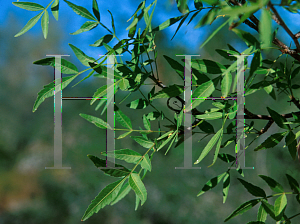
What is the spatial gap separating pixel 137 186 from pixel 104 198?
0.10ft

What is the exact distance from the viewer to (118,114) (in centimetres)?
27

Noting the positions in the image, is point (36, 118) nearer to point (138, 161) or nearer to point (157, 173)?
point (157, 173)

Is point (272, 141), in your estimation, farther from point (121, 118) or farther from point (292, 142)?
point (121, 118)

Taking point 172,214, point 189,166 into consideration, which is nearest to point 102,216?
point 172,214

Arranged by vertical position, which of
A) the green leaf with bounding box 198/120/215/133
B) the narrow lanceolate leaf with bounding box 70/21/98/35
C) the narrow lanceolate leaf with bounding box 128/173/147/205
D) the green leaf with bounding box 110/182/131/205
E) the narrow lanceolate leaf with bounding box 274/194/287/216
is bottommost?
the narrow lanceolate leaf with bounding box 274/194/287/216

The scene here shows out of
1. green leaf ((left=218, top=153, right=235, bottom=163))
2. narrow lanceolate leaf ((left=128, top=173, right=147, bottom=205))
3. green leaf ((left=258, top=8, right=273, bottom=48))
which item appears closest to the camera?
green leaf ((left=258, top=8, right=273, bottom=48))

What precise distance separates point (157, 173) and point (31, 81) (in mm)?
689

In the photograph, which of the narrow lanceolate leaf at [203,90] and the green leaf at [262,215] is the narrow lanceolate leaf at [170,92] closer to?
the narrow lanceolate leaf at [203,90]

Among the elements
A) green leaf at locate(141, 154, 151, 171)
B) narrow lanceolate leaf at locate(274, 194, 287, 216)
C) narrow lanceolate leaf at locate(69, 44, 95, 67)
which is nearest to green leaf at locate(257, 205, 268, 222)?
narrow lanceolate leaf at locate(274, 194, 287, 216)

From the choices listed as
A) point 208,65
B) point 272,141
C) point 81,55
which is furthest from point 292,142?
point 81,55

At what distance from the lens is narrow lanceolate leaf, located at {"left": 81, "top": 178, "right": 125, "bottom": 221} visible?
190 mm

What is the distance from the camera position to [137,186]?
0.69ft

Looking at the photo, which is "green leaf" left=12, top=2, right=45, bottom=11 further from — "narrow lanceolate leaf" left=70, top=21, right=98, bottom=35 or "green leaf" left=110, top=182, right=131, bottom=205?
"green leaf" left=110, top=182, right=131, bottom=205

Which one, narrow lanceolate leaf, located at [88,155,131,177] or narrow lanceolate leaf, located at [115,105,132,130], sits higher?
narrow lanceolate leaf, located at [115,105,132,130]
